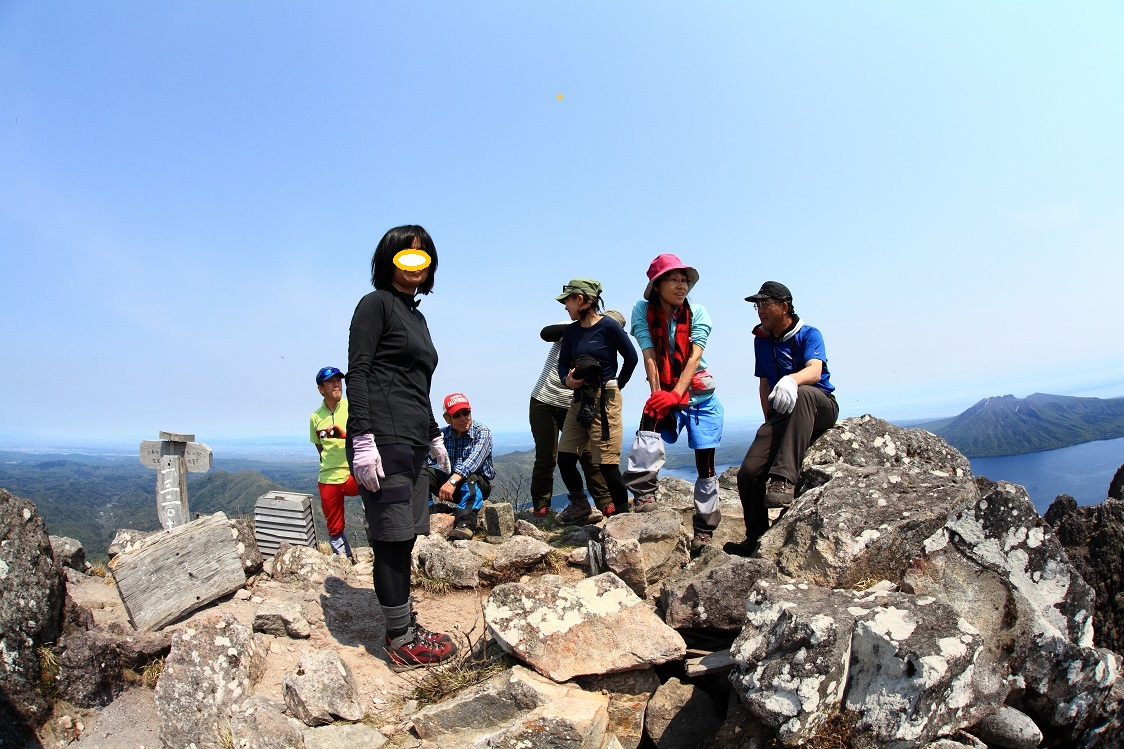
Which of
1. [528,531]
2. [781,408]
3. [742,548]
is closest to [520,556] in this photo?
[528,531]

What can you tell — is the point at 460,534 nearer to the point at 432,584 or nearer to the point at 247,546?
the point at 432,584

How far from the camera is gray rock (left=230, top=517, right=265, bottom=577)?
601 centimetres

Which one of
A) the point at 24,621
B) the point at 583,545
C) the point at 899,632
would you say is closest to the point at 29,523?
the point at 24,621

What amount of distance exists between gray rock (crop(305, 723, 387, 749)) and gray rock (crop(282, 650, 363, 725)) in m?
0.10

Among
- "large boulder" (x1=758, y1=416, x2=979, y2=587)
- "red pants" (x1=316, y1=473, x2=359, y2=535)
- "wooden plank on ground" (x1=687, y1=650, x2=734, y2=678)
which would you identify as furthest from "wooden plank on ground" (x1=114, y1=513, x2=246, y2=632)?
"large boulder" (x1=758, y1=416, x2=979, y2=587)

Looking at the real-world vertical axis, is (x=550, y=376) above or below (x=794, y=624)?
above

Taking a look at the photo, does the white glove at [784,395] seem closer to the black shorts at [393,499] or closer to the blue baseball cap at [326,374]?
the black shorts at [393,499]

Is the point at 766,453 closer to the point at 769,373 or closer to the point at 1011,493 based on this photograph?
the point at 769,373

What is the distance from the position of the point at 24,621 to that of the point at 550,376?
5.74m

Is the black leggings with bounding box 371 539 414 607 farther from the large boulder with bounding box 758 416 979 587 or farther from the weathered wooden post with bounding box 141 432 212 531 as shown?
the weathered wooden post with bounding box 141 432 212 531

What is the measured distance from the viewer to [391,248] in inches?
170

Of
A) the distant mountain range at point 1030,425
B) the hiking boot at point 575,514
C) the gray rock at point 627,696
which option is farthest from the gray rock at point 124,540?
the distant mountain range at point 1030,425

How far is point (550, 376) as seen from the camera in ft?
27.2

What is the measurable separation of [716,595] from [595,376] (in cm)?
337
